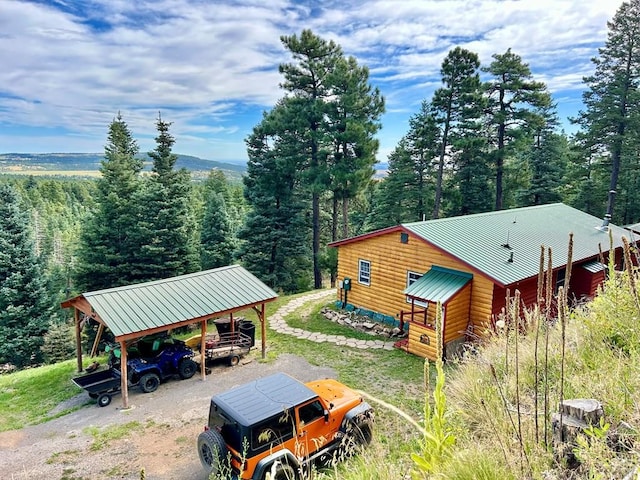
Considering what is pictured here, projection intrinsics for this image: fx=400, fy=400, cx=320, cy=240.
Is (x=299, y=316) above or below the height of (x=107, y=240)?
below

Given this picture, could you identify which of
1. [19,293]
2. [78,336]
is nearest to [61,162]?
[19,293]

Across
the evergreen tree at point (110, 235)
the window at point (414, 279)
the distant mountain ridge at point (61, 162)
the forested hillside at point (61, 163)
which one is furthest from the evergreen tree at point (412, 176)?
the distant mountain ridge at point (61, 162)

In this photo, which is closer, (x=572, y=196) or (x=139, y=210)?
(x=139, y=210)

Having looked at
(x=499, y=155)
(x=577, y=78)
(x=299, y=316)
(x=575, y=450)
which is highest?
(x=577, y=78)

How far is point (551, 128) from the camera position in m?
32.4

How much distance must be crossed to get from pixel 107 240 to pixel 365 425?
65.2ft

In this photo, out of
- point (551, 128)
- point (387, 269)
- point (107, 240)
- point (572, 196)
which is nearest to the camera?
point (387, 269)

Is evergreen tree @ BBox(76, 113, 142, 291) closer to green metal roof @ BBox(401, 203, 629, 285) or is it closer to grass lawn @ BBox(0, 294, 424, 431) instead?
grass lawn @ BBox(0, 294, 424, 431)

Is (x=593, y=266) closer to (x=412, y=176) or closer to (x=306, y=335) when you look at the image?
(x=306, y=335)

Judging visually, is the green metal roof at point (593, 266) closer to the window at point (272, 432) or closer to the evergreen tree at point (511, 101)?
the evergreen tree at point (511, 101)

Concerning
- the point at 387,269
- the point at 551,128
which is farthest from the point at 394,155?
the point at 387,269

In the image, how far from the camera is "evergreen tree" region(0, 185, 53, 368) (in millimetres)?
22234

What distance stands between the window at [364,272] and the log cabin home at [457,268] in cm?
4

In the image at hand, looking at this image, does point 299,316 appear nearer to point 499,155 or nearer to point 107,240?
point 107,240
